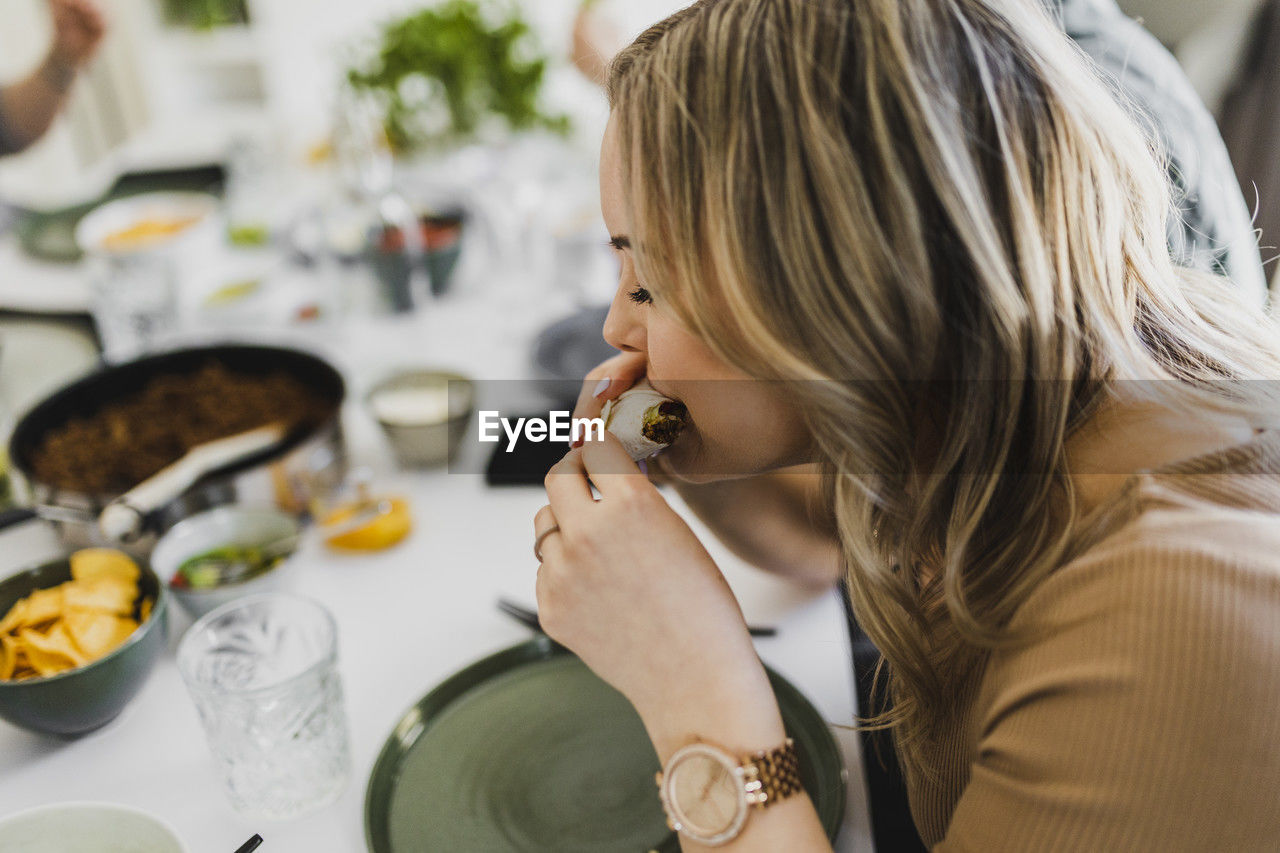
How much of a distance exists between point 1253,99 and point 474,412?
1.53 metres

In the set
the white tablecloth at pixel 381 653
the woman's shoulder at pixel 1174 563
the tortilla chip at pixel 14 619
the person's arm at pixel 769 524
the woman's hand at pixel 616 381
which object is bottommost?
the white tablecloth at pixel 381 653

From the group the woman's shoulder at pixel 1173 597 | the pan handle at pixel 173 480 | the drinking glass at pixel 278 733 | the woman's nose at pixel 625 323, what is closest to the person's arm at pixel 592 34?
the pan handle at pixel 173 480

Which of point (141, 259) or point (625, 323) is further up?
point (625, 323)

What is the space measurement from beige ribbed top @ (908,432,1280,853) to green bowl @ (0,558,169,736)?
0.77 metres

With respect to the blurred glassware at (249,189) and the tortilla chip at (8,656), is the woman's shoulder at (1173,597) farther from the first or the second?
the blurred glassware at (249,189)

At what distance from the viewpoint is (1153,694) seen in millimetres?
576

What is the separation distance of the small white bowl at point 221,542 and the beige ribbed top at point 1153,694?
78cm

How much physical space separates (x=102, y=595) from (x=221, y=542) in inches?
7.1

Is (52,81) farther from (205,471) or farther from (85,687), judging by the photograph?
(85,687)

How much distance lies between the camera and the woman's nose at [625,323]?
2.71 feet

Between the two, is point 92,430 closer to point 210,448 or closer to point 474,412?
point 210,448

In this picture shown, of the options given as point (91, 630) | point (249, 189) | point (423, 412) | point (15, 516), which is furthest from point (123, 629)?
point (249, 189)

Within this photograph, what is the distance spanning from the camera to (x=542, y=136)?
7.26ft

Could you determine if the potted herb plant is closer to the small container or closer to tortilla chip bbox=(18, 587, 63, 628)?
the small container
